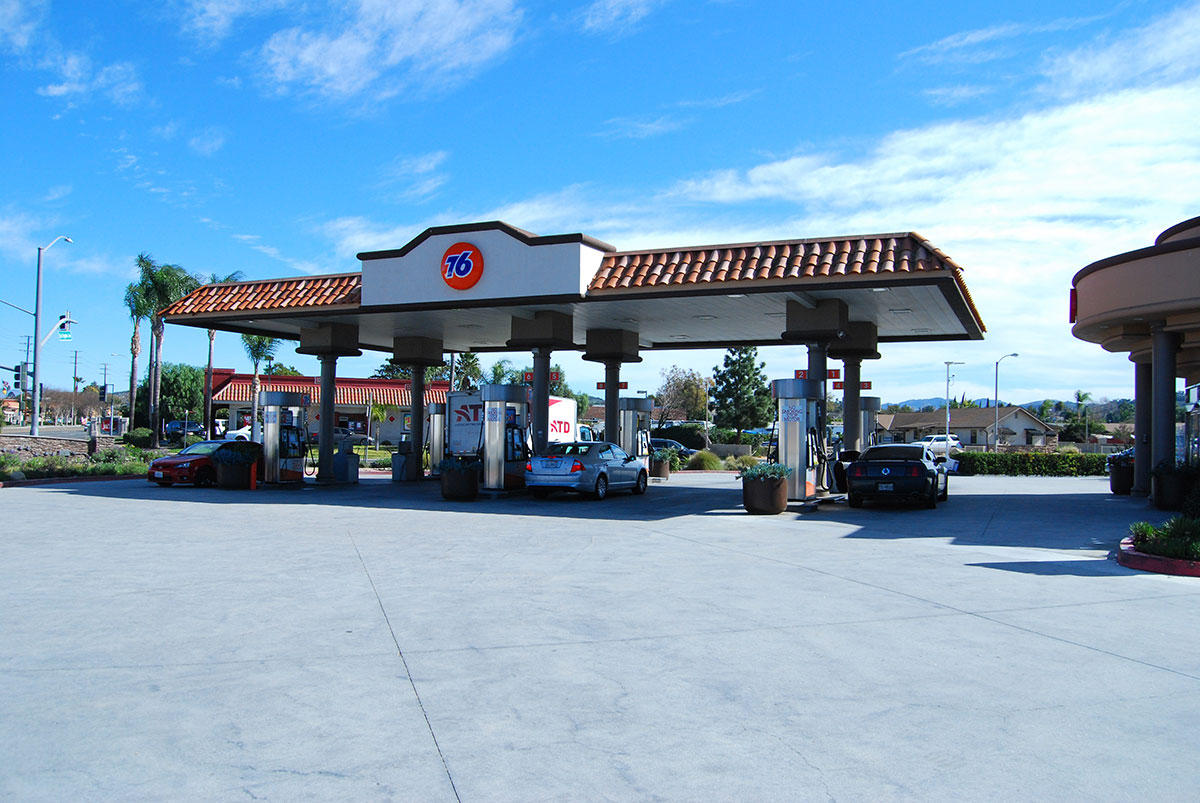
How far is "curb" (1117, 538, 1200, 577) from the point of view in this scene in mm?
11750

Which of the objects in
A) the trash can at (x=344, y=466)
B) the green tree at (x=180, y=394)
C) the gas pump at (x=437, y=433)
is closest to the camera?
the trash can at (x=344, y=466)

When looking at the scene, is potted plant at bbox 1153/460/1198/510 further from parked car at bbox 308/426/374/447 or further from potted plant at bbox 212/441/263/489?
potted plant at bbox 212/441/263/489

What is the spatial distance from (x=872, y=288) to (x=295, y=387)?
2123 inches

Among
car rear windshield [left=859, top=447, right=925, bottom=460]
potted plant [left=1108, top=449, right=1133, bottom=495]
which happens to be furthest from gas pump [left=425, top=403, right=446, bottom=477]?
potted plant [left=1108, top=449, right=1133, bottom=495]

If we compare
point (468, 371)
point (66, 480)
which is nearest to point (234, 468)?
point (66, 480)

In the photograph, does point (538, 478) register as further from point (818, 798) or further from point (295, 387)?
point (295, 387)

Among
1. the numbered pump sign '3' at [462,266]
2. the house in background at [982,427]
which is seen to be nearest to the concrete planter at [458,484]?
the numbered pump sign '3' at [462,266]

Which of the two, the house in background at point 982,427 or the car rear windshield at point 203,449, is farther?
the house in background at point 982,427

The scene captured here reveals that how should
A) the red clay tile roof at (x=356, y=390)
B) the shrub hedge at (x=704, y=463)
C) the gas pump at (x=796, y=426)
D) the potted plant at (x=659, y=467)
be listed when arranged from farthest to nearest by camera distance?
the red clay tile roof at (x=356, y=390), the shrub hedge at (x=704, y=463), the potted plant at (x=659, y=467), the gas pump at (x=796, y=426)

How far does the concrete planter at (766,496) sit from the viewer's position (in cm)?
1934

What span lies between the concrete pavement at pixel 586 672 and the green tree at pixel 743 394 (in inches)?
2185

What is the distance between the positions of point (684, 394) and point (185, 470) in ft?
217

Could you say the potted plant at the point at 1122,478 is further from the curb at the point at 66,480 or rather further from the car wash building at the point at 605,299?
the curb at the point at 66,480

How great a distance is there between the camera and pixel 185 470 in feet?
86.5
